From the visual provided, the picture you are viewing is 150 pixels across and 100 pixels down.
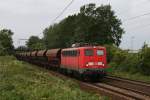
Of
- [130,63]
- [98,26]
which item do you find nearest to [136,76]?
[130,63]

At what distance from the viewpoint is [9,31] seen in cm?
17288

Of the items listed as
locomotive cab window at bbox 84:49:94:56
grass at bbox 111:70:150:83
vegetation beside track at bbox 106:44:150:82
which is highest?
locomotive cab window at bbox 84:49:94:56

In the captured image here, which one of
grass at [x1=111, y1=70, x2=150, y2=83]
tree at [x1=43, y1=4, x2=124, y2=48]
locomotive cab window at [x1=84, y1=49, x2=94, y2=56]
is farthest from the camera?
tree at [x1=43, y1=4, x2=124, y2=48]

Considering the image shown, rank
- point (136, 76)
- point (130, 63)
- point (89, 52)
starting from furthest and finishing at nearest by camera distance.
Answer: point (130, 63), point (136, 76), point (89, 52)

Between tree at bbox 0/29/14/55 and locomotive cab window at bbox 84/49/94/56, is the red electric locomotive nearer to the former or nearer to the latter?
locomotive cab window at bbox 84/49/94/56

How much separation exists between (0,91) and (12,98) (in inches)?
114

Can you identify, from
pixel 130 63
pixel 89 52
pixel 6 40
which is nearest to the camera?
pixel 89 52

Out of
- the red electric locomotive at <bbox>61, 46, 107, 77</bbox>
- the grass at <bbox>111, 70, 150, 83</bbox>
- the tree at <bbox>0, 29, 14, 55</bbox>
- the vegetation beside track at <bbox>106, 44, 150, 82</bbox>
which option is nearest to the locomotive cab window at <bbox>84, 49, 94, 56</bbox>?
the red electric locomotive at <bbox>61, 46, 107, 77</bbox>

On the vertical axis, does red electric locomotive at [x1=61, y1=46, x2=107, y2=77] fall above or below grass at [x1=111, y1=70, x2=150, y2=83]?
above

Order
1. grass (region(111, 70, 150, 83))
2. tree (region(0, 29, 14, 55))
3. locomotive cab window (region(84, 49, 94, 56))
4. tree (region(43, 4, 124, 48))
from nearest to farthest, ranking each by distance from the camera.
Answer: locomotive cab window (region(84, 49, 94, 56)), grass (region(111, 70, 150, 83)), tree (region(43, 4, 124, 48)), tree (region(0, 29, 14, 55))

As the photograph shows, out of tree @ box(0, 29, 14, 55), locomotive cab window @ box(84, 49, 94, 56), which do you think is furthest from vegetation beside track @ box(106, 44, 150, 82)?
tree @ box(0, 29, 14, 55)

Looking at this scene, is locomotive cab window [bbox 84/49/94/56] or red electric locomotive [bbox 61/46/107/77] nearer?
red electric locomotive [bbox 61/46/107/77]

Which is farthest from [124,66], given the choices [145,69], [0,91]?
[0,91]

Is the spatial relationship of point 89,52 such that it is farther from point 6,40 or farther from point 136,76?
point 6,40
